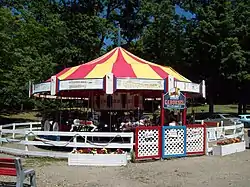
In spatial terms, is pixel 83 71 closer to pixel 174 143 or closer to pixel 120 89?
pixel 120 89

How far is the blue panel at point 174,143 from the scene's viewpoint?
47.7 feet

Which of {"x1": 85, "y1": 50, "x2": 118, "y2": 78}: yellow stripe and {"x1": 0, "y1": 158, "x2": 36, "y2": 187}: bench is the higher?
{"x1": 85, "y1": 50, "x2": 118, "y2": 78}: yellow stripe

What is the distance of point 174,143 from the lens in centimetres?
1482

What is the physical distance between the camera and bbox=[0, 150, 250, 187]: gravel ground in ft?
32.9

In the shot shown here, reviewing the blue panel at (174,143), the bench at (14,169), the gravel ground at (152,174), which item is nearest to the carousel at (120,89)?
the blue panel at (174,143)

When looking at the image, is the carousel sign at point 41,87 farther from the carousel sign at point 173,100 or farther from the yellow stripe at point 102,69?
the carousel sign at point 173,100

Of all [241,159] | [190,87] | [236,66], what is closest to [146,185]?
[241,159]

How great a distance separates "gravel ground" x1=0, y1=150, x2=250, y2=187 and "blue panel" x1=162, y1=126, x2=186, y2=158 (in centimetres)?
46

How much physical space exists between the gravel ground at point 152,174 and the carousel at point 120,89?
2.57 m

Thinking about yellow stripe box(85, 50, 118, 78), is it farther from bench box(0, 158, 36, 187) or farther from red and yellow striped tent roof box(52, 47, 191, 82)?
bench box(0, 158, 36, 187)

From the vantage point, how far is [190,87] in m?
18.2

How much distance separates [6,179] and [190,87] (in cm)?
1035

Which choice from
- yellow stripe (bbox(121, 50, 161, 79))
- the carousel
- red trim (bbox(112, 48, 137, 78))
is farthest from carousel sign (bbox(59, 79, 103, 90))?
yellow stripe (bbox(121, 50, 161, 79))

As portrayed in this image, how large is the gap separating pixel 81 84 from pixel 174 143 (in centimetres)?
457
